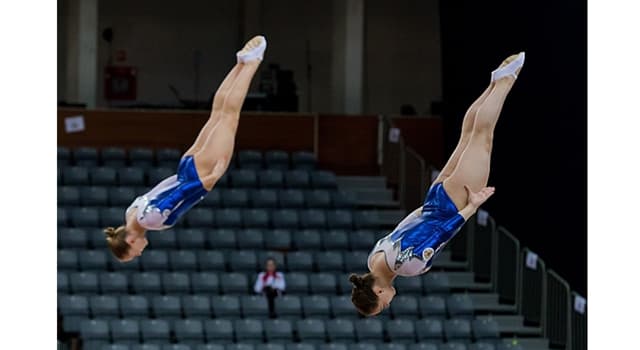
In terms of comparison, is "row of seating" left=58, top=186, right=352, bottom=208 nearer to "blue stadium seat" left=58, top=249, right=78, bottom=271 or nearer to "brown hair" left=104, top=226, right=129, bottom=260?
"blue stadium seat" left=58, top=249, right=78, bottom=271

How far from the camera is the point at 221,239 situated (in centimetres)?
1727

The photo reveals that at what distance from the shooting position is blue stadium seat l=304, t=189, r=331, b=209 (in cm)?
1847

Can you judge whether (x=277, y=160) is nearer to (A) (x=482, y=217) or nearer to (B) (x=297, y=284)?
(A) (x=482, y=217)

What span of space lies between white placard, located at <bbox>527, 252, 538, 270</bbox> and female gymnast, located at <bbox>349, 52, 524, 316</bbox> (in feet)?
24.1

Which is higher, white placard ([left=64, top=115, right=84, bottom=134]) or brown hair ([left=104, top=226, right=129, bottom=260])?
white placard ([left=64, top=115, right=84, bottom=134])

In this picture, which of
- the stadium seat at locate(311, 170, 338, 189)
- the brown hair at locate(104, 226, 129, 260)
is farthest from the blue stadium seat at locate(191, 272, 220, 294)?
the brown hair at locate(104, 226, 129, 260)

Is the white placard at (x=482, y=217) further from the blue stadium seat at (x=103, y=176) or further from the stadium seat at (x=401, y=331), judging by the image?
the blue stadium seat at (x=103, y=176)

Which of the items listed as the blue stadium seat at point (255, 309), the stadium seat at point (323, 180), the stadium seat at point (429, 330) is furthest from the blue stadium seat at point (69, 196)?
the stadium seat at point (429, 330)

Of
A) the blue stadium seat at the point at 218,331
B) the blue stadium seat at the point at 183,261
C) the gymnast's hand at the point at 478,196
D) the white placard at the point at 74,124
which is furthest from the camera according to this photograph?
the white placard at the point at 74,124

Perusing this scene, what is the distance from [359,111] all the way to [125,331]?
6689 mm

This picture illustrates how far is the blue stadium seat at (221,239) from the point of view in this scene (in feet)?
56.5

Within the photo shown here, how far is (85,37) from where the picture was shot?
2005 cm

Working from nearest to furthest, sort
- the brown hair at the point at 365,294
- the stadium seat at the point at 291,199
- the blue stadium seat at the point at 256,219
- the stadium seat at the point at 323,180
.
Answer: the brown hair at the point at 365,294 < the blue stadium seat at the point at 256,219 < the stadium seat at the point at 291,199 < the stadium seat at the point at 323,180

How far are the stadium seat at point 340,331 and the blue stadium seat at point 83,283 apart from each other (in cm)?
250
